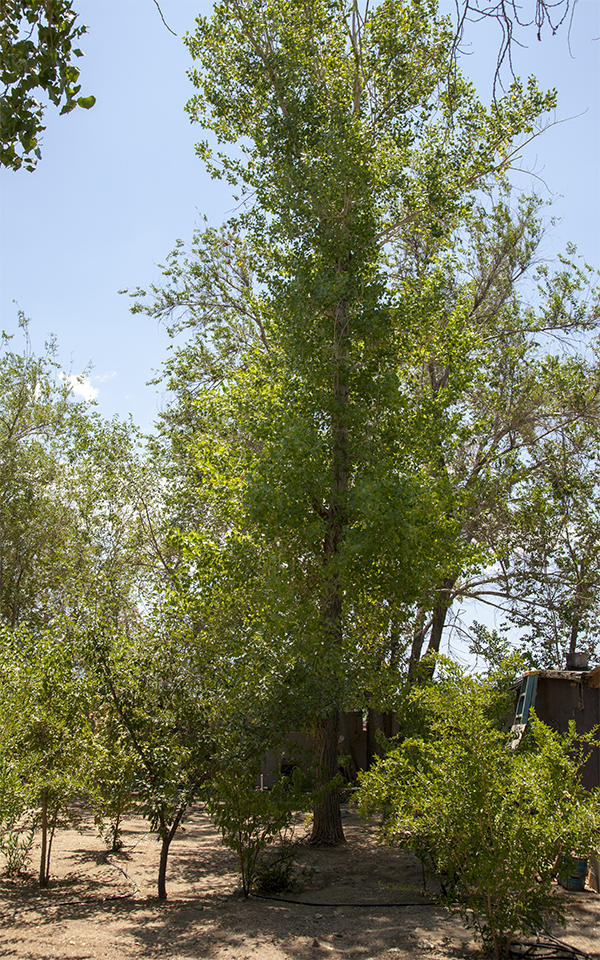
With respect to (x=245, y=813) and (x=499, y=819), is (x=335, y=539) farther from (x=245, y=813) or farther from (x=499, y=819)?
(x=499, y=819)

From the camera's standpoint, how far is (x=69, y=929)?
20.8ft

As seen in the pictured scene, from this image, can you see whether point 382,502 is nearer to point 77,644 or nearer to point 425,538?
point 425,538

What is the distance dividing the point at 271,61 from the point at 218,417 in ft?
20.0

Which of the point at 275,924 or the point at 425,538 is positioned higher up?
the point at 425,538

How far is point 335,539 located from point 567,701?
4.06 meters

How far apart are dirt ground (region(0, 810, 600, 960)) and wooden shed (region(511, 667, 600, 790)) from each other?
5.34ft

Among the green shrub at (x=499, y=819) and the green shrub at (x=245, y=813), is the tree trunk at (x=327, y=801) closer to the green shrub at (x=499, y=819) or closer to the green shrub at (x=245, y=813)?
the green shrub at (x=245, y=813)

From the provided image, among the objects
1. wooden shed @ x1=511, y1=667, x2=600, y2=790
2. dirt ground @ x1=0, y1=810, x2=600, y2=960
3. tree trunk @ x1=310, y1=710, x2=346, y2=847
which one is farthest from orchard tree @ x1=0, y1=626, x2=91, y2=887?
wooden shed @ x1=511, y1=667, x2=600, y2=790

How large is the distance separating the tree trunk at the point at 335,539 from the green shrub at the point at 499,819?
473 cm

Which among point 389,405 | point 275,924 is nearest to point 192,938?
point 275,924

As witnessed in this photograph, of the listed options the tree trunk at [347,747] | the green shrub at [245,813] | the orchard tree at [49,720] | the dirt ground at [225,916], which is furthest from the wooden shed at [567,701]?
the tree trunk at [347,747]

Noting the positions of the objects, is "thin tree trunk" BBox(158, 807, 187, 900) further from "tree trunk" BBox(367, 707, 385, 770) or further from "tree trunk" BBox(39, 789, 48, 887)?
"tree trunk" BBox(367, 707, 385, 770)

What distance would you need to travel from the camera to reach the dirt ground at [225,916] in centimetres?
566

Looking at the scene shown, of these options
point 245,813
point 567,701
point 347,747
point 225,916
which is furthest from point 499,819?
point 347,747
